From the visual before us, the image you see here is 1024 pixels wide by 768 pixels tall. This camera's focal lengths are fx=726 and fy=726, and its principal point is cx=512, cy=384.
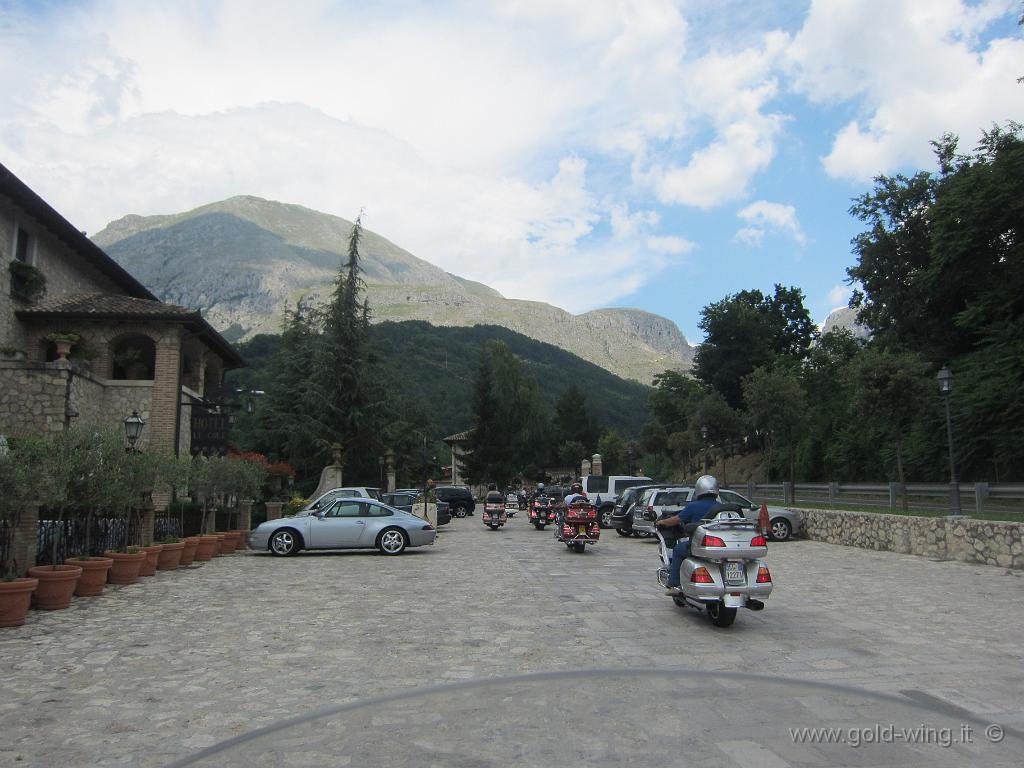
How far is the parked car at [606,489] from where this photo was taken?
2889 cm

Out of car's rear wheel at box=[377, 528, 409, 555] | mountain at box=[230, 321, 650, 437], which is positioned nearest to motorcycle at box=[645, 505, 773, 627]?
car's rear wheel at box=[377, 528, 409, 555]

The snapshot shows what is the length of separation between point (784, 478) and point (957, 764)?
37.8m

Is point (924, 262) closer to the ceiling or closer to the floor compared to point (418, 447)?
closer to the ceiling

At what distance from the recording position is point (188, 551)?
14.9 m

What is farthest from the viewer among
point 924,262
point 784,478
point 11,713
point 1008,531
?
point 784,478

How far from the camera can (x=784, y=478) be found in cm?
3956

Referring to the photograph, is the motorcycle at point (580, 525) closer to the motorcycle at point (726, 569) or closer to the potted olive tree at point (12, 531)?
the motorcycle at point (726, 569)

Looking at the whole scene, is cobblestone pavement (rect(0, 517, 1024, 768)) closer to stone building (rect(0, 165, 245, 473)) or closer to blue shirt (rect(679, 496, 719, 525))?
blue shirt (rect(679, 496, 719, 525))

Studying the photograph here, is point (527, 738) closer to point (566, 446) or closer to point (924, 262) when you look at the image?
point (924, 262)

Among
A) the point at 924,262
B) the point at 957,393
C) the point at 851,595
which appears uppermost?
the point at 924,262

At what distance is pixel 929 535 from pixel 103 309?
24.0 meters

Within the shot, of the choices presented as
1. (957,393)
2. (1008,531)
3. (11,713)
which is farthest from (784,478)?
(11,713)

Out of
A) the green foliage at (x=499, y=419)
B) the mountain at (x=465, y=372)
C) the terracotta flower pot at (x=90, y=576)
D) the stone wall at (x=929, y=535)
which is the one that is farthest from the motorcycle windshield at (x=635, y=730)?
the green foliage at (x=499, y=419)

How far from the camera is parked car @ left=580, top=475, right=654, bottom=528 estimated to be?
94.8 ft
